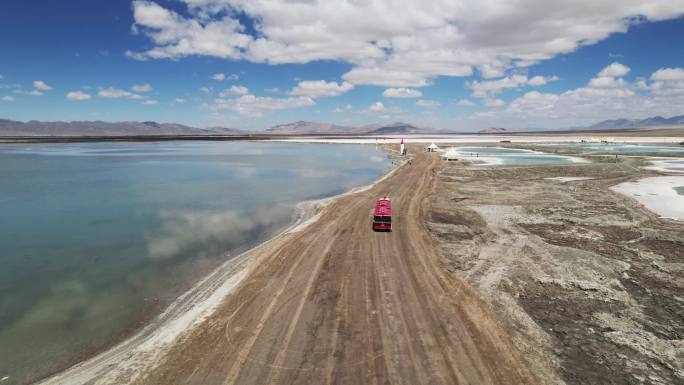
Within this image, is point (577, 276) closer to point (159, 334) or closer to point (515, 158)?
point (159, 334)

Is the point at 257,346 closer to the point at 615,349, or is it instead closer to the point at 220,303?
the point at 220,303

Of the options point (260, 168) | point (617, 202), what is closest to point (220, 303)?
point (617, 202)

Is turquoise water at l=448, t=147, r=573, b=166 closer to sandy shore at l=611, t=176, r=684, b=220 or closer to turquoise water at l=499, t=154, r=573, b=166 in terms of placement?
turquoise water at l=499, t=154, r=573, b=166

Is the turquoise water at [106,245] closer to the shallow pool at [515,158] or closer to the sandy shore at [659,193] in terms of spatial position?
the sandy shore at [659,193]

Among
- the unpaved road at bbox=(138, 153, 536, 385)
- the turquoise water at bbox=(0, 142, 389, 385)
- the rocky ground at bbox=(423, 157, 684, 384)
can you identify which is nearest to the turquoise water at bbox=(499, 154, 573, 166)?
the rocky ground at bbox=(423, 157, 684, 384)

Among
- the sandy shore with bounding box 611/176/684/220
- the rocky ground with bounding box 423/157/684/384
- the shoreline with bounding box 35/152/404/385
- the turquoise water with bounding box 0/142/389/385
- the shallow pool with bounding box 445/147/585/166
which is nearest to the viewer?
the shoreline with bounding box 35/152/404/385

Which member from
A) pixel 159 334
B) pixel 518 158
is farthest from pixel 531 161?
pixel 159 334
